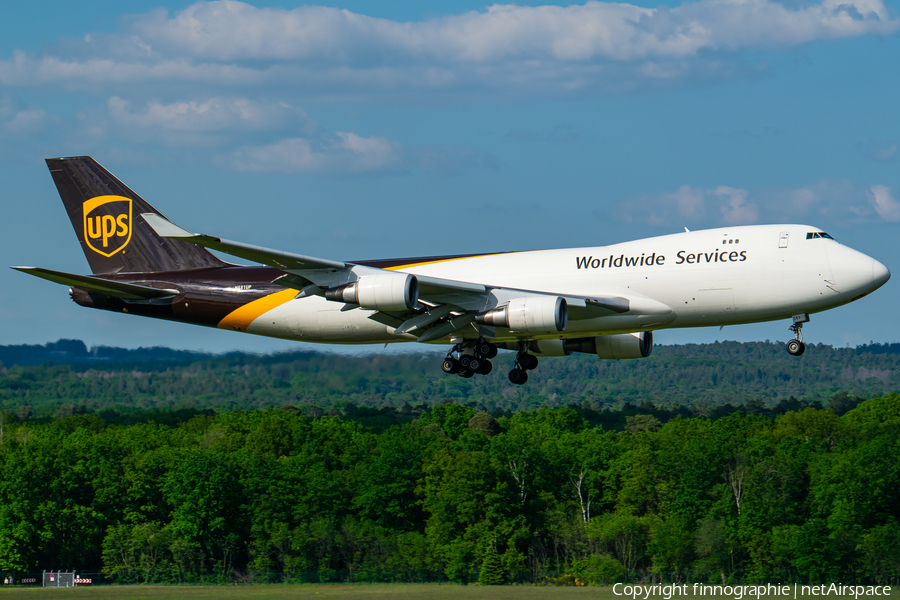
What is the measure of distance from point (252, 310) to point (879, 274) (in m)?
23.5

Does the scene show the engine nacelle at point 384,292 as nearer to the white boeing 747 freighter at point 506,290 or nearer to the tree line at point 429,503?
the white boeing 747 freighter at point 506,290

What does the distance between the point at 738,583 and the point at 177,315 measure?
51.8 metres

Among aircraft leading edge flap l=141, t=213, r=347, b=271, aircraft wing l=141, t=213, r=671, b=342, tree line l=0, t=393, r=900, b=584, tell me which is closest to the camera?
aircraft leading edge flap l=141, t=213, r=347, b=271

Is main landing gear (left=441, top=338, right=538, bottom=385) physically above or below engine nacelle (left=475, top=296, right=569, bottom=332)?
below

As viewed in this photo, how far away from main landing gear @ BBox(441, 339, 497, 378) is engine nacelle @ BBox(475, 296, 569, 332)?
272 cm

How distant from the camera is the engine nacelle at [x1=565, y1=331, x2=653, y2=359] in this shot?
44.4 m

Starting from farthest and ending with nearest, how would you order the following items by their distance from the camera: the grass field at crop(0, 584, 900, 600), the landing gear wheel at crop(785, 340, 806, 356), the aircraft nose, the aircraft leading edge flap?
the grass field at crop(0, 584, 900, 600) < the landing gear wheel at crop(785, 340, 806, 356) < the aircraft nose < the aircraft leading edge flap

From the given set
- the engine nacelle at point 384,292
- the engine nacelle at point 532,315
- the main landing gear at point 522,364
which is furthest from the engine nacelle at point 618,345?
the engine nacelle at point 384,292

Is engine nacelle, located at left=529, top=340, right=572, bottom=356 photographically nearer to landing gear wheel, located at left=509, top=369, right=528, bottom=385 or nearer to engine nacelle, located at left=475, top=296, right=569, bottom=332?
landing gear wheel, located at left=509, top=369, right=528, bottom=385

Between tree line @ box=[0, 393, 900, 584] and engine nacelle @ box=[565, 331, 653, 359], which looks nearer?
engine nacelle @ box=[565, 331, 653, 359]

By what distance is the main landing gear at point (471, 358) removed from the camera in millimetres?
42000

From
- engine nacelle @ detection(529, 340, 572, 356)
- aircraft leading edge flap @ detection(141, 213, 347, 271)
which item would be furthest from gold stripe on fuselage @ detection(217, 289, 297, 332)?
engine nacelle @ detection(529, 340, 572, 356)

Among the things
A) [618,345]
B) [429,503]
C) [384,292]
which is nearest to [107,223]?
[384,292]

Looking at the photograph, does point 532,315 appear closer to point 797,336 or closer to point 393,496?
point 797,336
